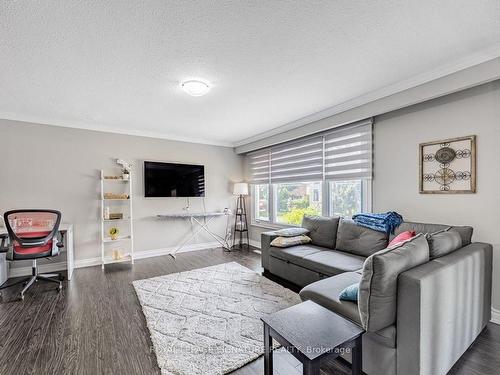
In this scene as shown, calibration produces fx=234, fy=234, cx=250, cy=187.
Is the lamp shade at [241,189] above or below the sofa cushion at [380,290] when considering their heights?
above

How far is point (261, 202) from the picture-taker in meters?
5.29

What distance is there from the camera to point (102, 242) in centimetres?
385

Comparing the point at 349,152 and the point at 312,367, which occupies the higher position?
the point at 349,152

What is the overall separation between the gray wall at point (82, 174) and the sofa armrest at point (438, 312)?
4.17 m

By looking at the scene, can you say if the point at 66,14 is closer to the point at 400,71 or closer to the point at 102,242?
the point at 400,71

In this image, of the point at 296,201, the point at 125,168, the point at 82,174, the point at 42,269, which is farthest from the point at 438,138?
the point at 42,269

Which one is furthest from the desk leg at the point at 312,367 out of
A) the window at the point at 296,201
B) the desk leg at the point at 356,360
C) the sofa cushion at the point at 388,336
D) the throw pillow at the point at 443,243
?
the window at the point at 296,201

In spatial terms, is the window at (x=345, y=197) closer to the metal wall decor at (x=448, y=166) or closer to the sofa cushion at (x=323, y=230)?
the sofa cushion at (x=323, y=230)

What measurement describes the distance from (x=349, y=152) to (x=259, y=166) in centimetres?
219

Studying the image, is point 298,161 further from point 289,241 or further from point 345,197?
point 289,241

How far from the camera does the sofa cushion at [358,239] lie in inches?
105

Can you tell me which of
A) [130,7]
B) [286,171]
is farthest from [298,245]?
[130,7]

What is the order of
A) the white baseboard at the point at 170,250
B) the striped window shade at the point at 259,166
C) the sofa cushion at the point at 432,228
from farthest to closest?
the striped window shade at the point at 259,166 < the white baseboard at the point at 170,250 < the sofa cushion at the point at 432,228

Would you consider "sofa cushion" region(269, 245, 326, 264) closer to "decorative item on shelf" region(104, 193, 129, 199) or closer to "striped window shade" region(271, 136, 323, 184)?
"striped window shade" region(271, 136, 323, 184)
